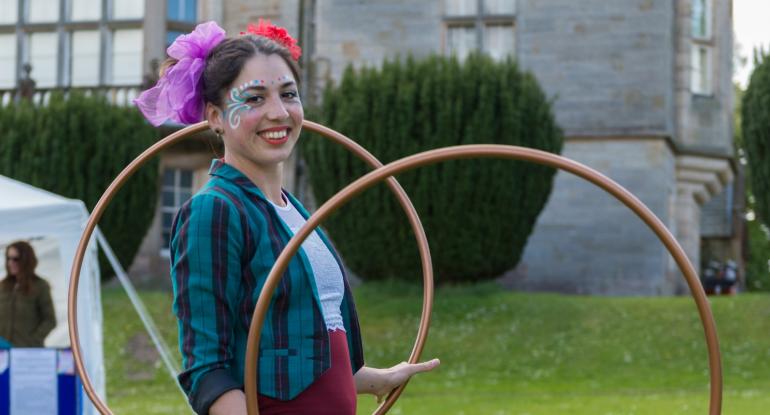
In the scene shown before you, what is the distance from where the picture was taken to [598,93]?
21.3 meters

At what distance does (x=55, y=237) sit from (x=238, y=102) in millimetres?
6657

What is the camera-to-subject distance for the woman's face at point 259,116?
10.3 ft

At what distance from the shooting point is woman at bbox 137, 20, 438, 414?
9.62 feet

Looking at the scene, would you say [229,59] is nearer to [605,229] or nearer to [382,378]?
[382,378]

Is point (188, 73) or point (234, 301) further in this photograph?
point (188, 73)

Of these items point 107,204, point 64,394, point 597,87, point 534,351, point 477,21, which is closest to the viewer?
point 107,204

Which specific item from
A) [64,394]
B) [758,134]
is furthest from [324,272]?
[758,134]

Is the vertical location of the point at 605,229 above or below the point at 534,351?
above

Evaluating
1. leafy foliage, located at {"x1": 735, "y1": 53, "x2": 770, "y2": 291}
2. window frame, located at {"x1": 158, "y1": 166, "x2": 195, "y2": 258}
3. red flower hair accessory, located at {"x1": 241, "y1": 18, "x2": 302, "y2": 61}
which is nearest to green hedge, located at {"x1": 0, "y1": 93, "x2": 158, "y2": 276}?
window frame, located at {"x1": 158, "y1": 166, "x2": 195, "y2": 258}

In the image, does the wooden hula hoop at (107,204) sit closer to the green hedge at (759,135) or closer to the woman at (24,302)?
the woman at (24,302)

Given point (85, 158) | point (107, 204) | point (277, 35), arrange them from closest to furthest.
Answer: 1. point (277, 35)
2. point (107, 204)
3. point (85, 158)

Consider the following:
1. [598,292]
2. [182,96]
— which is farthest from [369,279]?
[182,96]

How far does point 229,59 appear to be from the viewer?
3178mm

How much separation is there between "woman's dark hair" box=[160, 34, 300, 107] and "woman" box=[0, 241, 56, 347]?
6.84 meters
